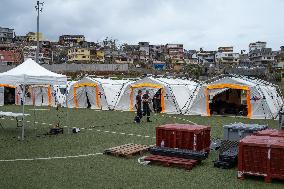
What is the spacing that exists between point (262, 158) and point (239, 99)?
54.4 ft

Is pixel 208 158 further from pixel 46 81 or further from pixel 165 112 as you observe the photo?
pixel 165 112

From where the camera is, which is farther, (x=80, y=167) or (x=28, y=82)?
(x=28, y=82)

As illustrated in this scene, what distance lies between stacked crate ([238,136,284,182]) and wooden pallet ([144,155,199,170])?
1311 mm

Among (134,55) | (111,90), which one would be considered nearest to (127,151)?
(111,90)

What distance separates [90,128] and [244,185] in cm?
912

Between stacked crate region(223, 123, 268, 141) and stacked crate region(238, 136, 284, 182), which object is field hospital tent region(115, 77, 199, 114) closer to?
stacked crate region(223, 123, 268, 141)

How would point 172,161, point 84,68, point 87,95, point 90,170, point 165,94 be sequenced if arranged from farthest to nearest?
point 84,68 < point 87,95 < point 165,94 < point 172,161 < point 90,170

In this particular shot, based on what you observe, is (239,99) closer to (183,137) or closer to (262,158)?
(183,137)

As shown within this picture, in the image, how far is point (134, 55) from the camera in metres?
140

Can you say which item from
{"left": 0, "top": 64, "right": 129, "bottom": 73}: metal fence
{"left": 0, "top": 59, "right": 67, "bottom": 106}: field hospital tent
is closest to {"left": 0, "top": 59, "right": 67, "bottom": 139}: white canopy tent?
{"left": 0, "top": 59, "right": 67, "bottom": 106}: field hospital tent

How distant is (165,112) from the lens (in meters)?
23.1

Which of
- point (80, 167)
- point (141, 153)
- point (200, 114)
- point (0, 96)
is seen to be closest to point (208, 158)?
point (141, 153)

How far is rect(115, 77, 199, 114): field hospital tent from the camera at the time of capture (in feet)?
74.5

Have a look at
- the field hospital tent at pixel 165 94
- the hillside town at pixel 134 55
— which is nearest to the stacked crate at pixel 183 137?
the field hospital tent at pixel 165 94
